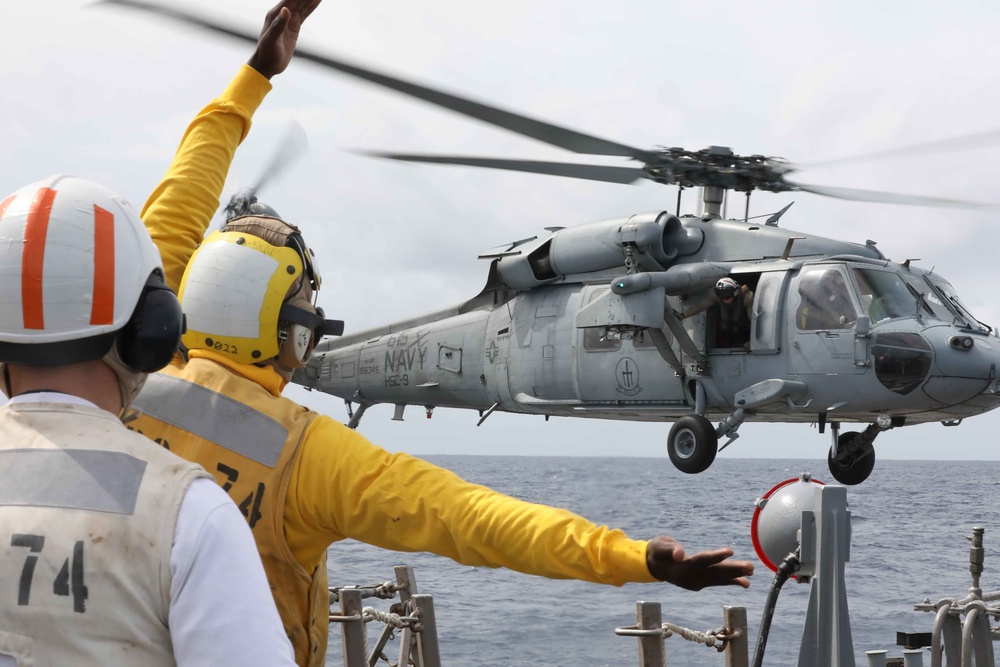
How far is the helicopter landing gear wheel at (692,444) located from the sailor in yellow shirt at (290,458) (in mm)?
10045

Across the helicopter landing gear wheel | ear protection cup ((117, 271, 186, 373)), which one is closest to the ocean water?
the helicopter landing gear wheel

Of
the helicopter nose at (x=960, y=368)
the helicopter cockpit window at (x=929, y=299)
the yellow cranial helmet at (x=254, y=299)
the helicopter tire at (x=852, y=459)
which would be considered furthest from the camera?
the helicopter tire at (x=852, y=459)

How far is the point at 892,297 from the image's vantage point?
1209cm

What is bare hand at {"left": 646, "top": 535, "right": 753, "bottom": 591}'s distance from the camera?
5.99 ft

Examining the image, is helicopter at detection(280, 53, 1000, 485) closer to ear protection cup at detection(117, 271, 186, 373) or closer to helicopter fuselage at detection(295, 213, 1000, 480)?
helicopter fuselage at detection(295, 213, 1000, 480)

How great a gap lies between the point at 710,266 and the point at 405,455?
10.7 metres

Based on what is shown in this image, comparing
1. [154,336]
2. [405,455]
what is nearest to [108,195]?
[154,336]

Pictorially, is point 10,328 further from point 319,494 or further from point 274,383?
point 274,383

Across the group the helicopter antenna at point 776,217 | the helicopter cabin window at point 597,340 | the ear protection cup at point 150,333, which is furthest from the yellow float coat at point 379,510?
the helicopter antenna at point 776,217

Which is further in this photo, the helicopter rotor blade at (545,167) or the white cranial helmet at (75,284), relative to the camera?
the helicopter rotor blade at (545,167)

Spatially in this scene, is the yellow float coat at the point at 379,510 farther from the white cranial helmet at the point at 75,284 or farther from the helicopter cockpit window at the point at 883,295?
the helicopter cockpit window at the point at 883,295

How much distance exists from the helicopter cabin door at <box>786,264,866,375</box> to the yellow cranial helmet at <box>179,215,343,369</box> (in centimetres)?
986

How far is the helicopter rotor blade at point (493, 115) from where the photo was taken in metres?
8.96

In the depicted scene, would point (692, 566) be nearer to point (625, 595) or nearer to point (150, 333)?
point (150, 333)
